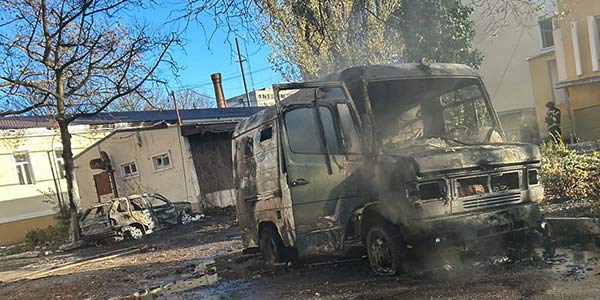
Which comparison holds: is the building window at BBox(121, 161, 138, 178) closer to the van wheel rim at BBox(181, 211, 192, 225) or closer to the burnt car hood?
the van wheel rim at BBox(181, 211, 192, 225)

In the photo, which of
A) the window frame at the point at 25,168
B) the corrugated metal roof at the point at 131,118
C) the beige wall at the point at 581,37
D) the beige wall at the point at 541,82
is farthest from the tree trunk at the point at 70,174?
the beige wall at the point at 541,82

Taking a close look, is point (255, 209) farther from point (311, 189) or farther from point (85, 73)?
point (85, 73)

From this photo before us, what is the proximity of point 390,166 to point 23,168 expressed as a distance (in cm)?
2584

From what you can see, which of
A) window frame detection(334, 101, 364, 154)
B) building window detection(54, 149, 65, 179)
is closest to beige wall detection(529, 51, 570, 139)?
window frame detection(334, 101, 364, 154)

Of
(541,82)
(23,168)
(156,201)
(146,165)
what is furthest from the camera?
(23,168)

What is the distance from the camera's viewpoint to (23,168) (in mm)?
26312

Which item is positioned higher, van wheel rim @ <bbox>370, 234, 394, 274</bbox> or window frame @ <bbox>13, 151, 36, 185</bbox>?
window frame @ <bbox>13, 151, 36, 185</bbox>

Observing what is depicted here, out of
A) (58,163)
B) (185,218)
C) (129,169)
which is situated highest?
(58,163)

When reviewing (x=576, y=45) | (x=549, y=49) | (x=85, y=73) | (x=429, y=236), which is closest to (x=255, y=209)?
(x=429, y=236)

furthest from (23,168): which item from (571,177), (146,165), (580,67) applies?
(580,67)

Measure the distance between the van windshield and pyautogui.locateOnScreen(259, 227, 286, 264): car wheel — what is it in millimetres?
2461

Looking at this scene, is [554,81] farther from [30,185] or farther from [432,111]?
[30,185]

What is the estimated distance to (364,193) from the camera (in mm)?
6246

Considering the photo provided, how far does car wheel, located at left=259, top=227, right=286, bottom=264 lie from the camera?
7.81 metres
